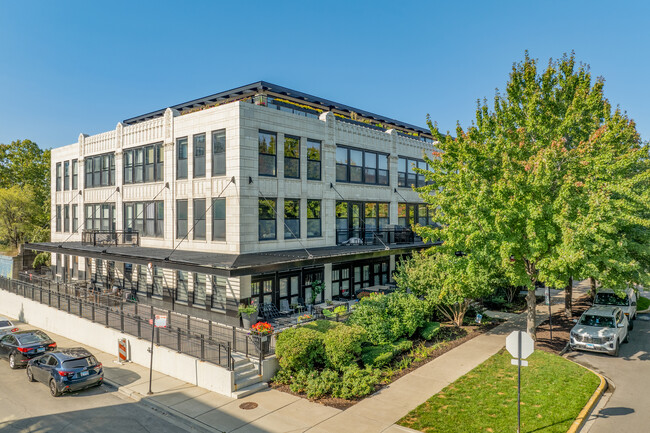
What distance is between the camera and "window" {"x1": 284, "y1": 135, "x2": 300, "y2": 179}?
2256 centimetres

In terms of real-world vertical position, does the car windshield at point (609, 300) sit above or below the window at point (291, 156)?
below

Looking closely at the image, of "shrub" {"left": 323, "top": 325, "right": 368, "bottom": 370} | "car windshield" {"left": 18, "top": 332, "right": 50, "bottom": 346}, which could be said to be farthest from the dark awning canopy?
"car windshield" {"left": 18, "top": 332, "right": 50, "bottom": 346}

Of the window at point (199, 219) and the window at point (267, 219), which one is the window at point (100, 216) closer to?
the window at point (199, 219)

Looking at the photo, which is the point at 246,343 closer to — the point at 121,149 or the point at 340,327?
the point at 340,327

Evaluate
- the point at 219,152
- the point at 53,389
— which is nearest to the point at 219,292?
the point at 219,152

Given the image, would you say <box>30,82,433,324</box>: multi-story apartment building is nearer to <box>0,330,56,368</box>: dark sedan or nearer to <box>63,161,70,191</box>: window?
<box>63,161,70,191</box>: window

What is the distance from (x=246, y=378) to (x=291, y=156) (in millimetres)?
12273

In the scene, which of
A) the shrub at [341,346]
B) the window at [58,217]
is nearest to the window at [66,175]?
the window at [58,217]

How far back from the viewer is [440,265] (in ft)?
65.9

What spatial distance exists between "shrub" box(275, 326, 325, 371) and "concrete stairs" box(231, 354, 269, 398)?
944mm

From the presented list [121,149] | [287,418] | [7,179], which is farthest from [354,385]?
[7,179]

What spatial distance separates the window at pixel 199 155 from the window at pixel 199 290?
5.42 metres

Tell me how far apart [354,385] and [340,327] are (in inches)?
108

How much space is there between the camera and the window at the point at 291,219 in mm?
22531
